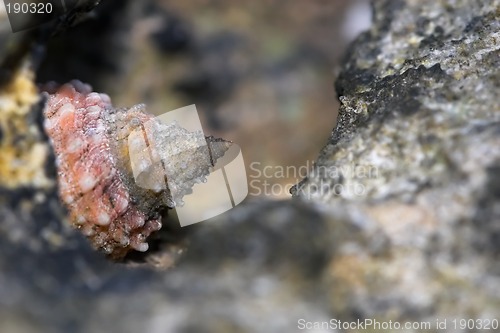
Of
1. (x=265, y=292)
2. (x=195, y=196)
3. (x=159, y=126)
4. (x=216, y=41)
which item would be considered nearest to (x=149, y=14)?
(x=216, y=41)

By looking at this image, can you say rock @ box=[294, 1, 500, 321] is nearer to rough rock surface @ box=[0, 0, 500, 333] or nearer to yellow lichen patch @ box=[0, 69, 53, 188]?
rough rock surface @ box=[0, 0, 500, 333]

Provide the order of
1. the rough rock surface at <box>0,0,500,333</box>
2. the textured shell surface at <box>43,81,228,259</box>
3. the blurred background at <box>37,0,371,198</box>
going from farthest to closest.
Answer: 1. the blurred background at <box>37,0,371,198</box>
2. the textured shell surface at <box>43,81,228,259</box>
3. the rough rock surface at <box>0,0,500,333</box>

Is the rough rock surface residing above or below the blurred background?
below

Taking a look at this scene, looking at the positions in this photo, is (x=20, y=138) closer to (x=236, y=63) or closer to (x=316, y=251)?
(x=316, y=251)

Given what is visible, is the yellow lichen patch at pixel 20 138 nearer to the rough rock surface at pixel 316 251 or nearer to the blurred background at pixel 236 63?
the rough rock surface at pixel 316 251

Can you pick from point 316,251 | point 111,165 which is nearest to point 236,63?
point 111,165

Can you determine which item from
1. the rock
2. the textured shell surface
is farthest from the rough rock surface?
the textured shell surface
